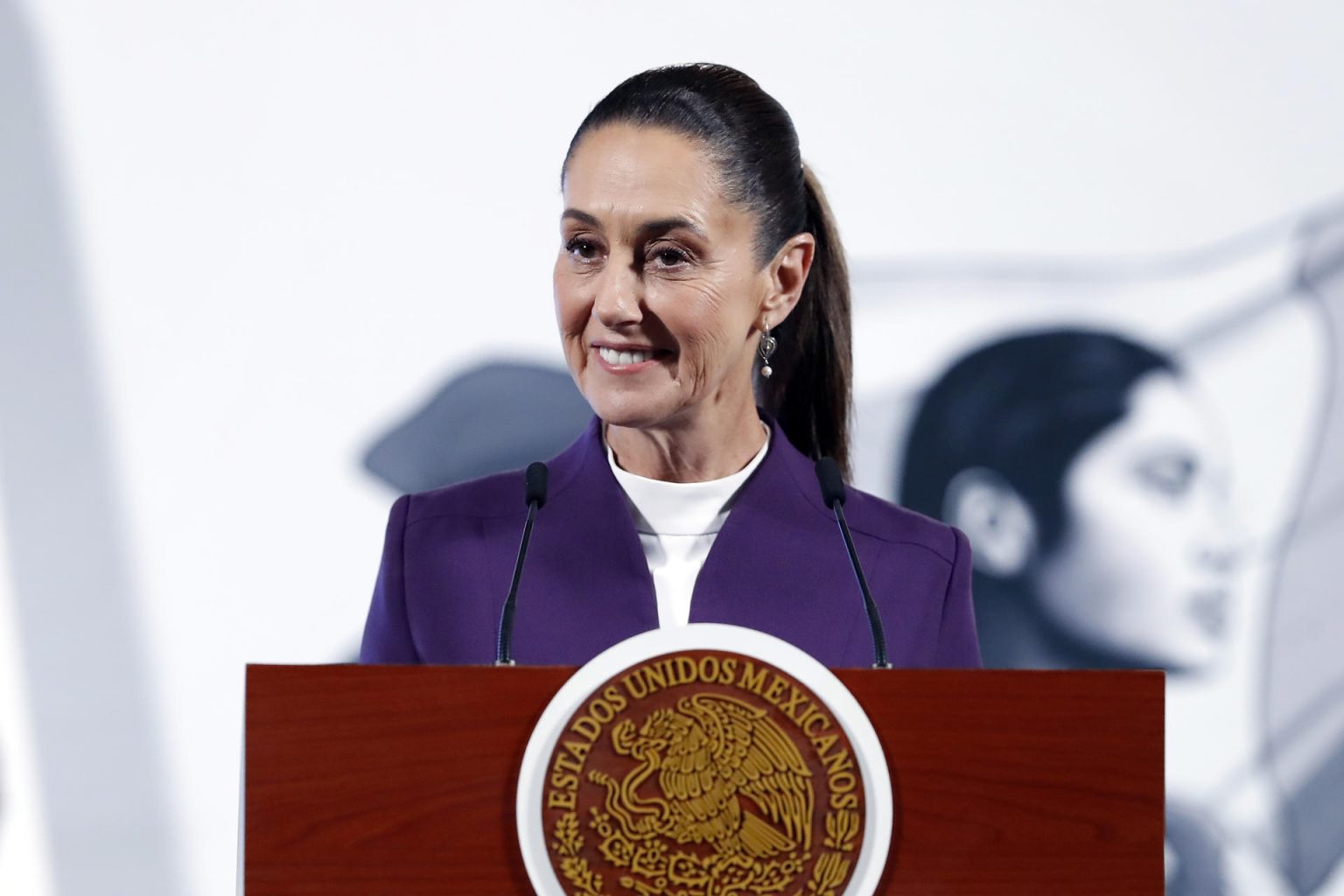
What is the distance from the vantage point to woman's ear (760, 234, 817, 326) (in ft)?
5.38

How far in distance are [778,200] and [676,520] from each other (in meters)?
0.37

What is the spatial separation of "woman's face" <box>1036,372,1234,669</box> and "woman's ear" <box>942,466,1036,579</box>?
53mm

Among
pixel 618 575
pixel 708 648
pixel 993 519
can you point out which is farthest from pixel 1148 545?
pixel 708 648

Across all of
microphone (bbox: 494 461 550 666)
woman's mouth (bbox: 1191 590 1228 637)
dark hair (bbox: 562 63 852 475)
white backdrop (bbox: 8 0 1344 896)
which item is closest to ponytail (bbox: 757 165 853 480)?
dark hair (bbox: 562 63 852 475)

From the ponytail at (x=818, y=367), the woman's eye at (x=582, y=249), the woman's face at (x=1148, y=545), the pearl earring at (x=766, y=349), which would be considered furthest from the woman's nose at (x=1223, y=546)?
the woman's eye at (x=582, y=249)

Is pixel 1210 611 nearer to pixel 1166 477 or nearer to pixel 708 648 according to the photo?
pixel 1166 477

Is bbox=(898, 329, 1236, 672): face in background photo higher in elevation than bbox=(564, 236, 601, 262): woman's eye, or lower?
lower

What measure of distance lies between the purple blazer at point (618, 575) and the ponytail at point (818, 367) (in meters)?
0.17

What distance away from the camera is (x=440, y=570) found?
5.13 ft

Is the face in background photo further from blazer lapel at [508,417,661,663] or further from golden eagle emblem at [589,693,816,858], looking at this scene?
golden eagle emblem at [589,693,816,858]

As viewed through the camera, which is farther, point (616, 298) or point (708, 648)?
point (616, 298)

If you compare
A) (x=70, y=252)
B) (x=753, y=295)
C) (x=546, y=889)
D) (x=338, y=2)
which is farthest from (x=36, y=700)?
(x=546, y=889)

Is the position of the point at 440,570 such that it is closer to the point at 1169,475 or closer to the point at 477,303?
the point at 477,303

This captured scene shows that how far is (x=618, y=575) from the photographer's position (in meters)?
1.50
